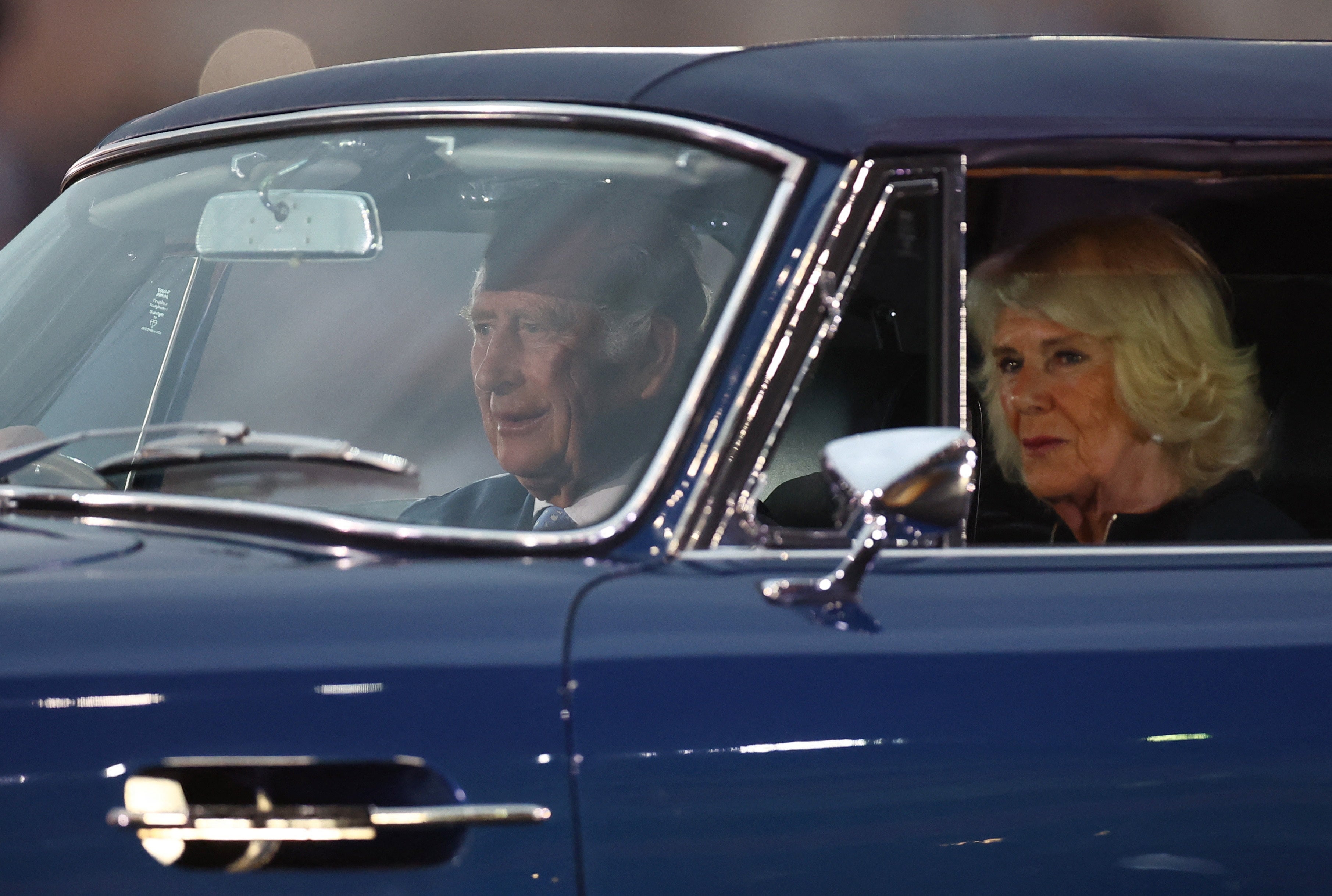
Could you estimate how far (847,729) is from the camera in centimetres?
145

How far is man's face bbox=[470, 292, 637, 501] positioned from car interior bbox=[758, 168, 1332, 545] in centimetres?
27

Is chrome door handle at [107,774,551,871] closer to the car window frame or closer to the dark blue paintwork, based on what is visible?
the dark blue paintwork

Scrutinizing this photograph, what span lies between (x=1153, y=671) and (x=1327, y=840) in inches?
8.8

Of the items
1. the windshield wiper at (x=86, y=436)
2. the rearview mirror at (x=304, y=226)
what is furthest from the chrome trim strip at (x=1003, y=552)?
the rearview mirror at (x=304, y=226)

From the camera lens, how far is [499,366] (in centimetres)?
211

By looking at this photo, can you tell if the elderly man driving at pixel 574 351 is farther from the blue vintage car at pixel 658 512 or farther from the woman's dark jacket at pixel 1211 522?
the woman's dark jacket at pixel 1211 522

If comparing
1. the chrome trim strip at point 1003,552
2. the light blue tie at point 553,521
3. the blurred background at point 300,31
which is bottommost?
the chrome trim strip at point 1003,552

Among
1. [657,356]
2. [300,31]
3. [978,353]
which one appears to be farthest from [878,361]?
[300,31]

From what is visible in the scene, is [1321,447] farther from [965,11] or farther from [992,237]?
[965,11]

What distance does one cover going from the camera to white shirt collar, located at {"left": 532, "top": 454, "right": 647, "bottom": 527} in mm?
1677

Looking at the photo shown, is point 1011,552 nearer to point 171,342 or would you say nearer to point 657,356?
point 657,356

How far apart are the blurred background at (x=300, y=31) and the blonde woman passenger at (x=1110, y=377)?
12.2 m

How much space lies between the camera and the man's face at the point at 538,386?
200 centimetres

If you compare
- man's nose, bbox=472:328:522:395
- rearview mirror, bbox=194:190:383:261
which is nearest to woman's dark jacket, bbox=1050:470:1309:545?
man's nose, bbox=472:328:522:395
